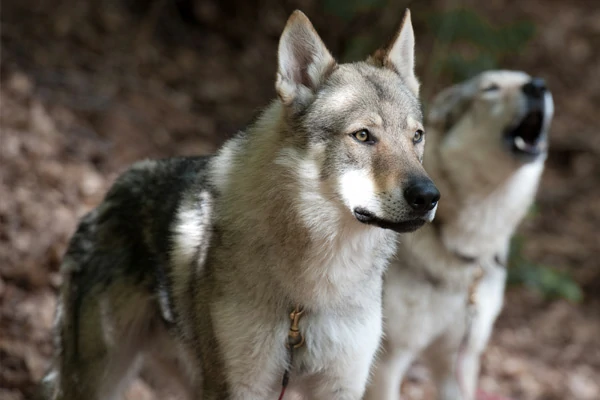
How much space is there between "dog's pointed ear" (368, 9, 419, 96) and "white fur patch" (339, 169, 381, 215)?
0.82 meters

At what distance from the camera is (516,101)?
5.05 metres

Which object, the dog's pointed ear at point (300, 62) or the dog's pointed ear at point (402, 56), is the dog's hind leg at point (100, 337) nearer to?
the dog's pointed ear at point (300, 62)

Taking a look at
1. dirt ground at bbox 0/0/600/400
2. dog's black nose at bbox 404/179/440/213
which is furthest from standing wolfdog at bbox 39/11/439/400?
dirt ground at bbox 0/0/600/400

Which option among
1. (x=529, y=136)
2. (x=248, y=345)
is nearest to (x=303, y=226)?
(x=248, y=345)

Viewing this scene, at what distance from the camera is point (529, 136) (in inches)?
202

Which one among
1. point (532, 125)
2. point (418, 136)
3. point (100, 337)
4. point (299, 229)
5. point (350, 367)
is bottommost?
point (100, 337)

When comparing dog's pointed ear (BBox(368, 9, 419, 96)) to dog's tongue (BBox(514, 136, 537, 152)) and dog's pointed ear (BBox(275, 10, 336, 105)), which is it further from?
dog's tongue (BBox(514, 136, 537, 152))

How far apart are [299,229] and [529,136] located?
2.64m

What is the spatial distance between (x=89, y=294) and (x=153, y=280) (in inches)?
15.1

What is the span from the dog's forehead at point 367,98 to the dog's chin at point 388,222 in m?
0.47

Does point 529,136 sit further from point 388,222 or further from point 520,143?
point 388,222

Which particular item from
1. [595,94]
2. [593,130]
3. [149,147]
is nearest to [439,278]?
[149,147]

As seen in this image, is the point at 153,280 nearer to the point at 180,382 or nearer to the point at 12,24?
the point at 180,382

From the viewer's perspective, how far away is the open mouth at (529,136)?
4.90m
